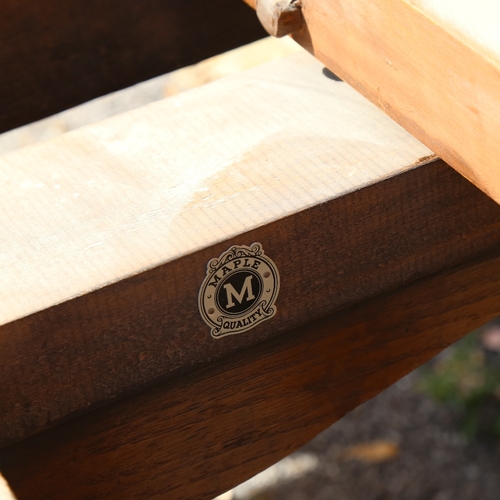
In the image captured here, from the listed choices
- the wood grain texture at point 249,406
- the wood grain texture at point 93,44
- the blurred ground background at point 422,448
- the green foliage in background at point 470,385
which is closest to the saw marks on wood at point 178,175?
the wood grain texture at point 249,406

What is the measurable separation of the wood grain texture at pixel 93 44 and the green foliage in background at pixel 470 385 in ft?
6.02

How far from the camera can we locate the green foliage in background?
2615 millimetres

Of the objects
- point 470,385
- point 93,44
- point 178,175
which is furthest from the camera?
point 470,385

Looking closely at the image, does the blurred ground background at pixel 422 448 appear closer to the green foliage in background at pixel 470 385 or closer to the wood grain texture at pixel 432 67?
the green foliage in background at pixel 470 385

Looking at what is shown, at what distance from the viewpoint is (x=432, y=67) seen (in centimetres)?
60

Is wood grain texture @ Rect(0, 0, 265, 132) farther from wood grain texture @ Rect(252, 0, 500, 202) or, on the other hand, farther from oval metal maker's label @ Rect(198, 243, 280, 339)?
oval metal maker's label @ Rect(198, 243, 280, 339)

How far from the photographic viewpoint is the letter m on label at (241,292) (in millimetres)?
656

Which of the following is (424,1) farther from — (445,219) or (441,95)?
(445,219)

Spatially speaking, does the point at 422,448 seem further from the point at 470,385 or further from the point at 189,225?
the point at 189,225

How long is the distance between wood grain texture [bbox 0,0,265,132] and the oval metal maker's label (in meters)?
0.59

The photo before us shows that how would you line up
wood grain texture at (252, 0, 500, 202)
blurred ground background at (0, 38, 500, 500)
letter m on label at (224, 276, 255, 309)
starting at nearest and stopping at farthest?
wood grain texture at (252, 0, 500, 202) < letter m on label at (224, 276, 255, 309) < blurred ground background at (0, 38, 500, 500)

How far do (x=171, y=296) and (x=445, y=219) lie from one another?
0.95ft

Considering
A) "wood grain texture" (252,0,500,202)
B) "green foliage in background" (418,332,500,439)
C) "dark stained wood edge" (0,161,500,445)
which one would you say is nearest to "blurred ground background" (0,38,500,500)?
"green foliage in background" (418,332,500,439)

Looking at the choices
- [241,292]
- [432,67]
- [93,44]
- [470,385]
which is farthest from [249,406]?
[470,385]
